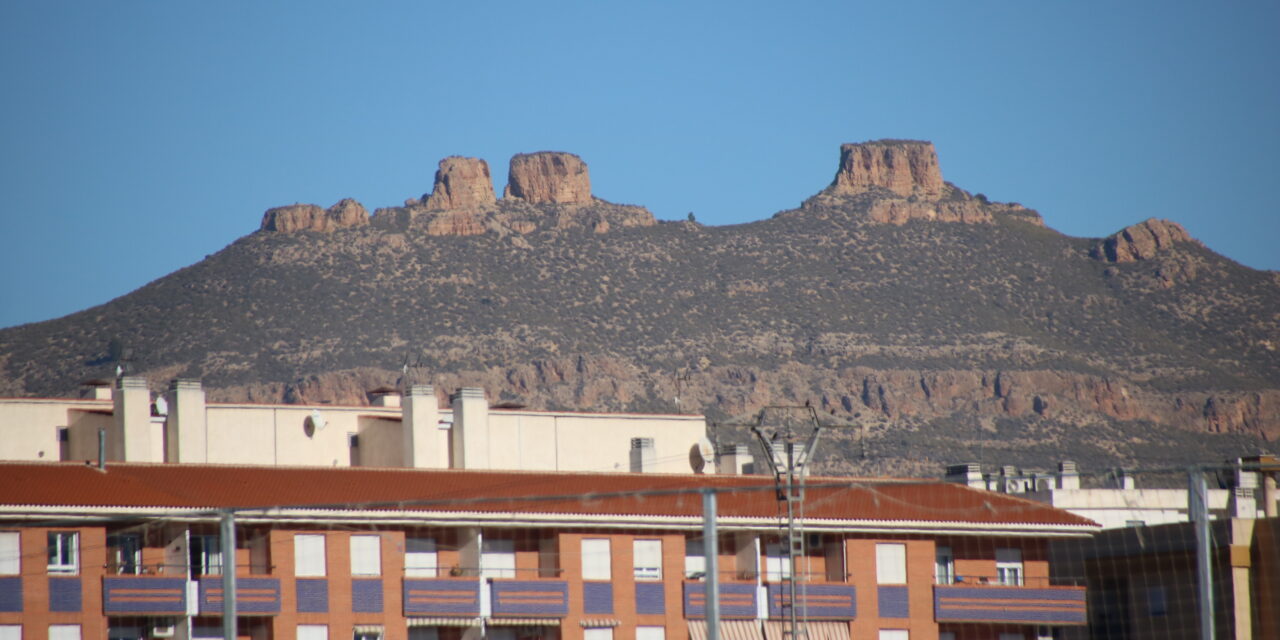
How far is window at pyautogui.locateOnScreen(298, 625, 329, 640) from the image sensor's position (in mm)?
50125

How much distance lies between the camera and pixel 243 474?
55188mm

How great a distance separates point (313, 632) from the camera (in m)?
50.3

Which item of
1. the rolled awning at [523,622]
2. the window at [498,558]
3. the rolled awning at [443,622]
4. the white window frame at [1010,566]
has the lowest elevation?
the rolled awning at [523,622]

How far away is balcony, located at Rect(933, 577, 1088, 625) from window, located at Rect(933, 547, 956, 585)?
403 millimetres

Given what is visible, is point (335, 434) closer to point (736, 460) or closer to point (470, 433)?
point (470, 433)

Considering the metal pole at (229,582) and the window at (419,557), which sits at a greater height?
the metal pole at (229,582)

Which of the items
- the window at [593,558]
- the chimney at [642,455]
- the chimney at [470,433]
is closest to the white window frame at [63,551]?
the window at [593,558]

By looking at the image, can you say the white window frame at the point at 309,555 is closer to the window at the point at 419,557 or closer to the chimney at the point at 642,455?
the window at the point at 419,557

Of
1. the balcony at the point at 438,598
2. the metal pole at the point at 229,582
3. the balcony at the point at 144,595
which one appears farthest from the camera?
the balcony at the point at 438,598

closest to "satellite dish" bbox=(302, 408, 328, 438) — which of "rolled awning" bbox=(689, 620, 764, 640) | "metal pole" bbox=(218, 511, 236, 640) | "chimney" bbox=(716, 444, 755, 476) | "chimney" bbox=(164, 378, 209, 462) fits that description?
"chimney" bbox=(164, 378, 209, 462)

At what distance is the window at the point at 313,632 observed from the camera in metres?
50.1

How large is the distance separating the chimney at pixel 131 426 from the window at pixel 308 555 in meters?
14.7

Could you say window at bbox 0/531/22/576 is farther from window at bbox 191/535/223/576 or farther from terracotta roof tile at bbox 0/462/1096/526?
window at bbox 191/535/223/576

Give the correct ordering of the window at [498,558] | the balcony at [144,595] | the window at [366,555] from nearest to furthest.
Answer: the balcony at [144,595] < the window at [366,555] < the window at [498,558]
